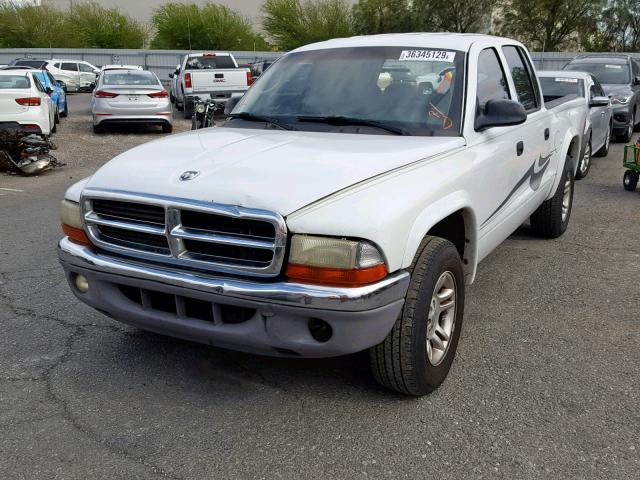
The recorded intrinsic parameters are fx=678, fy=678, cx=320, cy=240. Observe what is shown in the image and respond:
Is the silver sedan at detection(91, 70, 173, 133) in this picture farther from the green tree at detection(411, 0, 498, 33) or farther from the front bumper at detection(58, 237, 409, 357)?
the green tree at detection(411, 0, 498, 33)

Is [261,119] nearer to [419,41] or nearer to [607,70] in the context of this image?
[419,41]

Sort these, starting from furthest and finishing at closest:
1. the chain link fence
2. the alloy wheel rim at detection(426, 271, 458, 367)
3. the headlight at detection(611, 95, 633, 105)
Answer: the chain link fence → the headlight at detection(611, 95, 633, 105) → the alloy wheel rim at detection(426, 271, 458, 367)

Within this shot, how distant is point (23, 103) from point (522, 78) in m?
10.5

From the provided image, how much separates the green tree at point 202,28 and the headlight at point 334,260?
59966 mm

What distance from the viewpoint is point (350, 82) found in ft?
14.3

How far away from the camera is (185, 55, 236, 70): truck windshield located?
69.4 ft

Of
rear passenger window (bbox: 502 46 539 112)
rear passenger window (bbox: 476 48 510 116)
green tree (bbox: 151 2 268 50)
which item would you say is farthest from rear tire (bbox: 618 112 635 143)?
green tree (bbox: 151 2 268 50)

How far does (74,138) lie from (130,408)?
13652 mm

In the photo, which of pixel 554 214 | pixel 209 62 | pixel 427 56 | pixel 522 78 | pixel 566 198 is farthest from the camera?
pixel 209 62

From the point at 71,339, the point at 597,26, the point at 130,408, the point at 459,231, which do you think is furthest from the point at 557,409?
the point at 597,26

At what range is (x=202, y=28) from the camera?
197 feet

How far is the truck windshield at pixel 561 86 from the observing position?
10742mm

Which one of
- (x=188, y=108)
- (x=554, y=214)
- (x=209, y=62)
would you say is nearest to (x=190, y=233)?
(x=554, y=214)

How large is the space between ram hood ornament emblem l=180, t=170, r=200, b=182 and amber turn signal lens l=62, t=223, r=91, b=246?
2.27 ft
